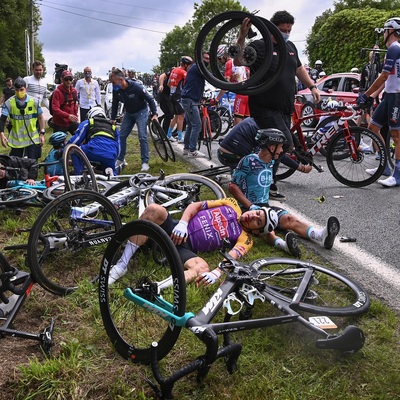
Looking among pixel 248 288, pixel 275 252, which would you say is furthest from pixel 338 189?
pixel 248 288

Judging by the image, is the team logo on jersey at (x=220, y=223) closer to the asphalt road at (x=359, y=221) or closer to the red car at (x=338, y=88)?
the asphalt road at (x=359, y=221)

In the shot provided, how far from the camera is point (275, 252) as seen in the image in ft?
14.1

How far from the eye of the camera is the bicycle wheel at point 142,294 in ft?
7.83

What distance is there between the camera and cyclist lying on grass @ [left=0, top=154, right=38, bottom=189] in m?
5.87

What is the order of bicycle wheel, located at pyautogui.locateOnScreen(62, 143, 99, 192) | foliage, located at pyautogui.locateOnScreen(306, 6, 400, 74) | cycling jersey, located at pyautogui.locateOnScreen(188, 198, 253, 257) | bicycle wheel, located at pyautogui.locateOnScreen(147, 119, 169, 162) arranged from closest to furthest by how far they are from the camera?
1. cycling jersey, located at pyautogui.locateOnScreen(188, 198, 253, 257)
2. bicycle wheel, located at pyautogui.locateOnScreen(62, 143, 99, 192)
3. bicycle wheel, located at pyautogui.locateOnScreen(147, 119, 169, 162)
4. foliage, located at pyautogui.locateOnScreen(306, 6, 400, 74)

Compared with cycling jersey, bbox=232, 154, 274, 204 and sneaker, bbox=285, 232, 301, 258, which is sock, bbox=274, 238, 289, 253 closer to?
sneaker, bbox=285, 232, 301, 258

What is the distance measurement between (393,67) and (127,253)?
530cm

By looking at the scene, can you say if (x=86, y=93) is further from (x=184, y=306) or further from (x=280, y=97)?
(x=184, y=306)

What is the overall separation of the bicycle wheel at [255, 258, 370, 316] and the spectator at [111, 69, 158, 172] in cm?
484

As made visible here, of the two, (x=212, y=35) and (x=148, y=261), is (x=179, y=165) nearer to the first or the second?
(x=212, y=35)

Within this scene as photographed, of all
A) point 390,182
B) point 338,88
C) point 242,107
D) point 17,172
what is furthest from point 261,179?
point 338,88

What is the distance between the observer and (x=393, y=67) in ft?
21.0

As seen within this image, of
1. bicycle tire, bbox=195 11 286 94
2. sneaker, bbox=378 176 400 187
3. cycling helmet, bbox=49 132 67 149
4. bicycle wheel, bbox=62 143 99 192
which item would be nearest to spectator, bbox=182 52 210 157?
cycling helmet, bbox=49 132 67 149

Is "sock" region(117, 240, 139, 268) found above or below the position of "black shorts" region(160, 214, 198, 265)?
above
